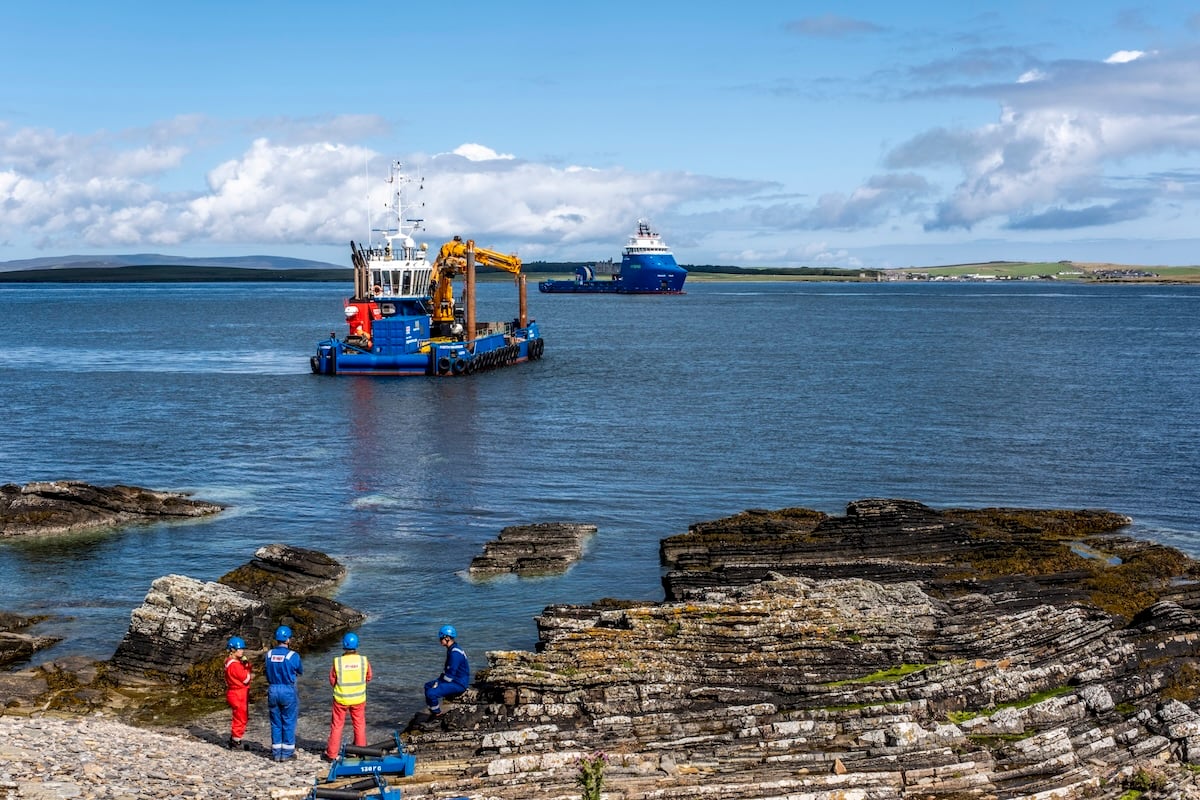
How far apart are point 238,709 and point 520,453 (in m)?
27.3

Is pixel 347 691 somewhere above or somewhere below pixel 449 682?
above

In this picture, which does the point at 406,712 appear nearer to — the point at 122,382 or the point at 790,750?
the point at 790,750

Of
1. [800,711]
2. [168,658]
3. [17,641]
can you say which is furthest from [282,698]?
[17,641]

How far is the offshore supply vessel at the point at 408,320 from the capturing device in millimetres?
67062

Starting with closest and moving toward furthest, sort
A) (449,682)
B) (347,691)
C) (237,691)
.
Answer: (347,691)
(237,691)
(449,682)

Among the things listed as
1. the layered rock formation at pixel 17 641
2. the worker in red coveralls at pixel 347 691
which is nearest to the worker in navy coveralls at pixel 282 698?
the worker in red coveralls at pixel 347 691

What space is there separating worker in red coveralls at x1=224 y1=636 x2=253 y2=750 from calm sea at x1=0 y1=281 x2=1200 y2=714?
110 inches

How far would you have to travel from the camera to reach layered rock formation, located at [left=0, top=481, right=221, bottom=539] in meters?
28.7

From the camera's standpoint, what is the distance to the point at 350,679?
1437 cm

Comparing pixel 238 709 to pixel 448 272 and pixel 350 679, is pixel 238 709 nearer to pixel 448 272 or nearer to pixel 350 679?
pixel 350 679

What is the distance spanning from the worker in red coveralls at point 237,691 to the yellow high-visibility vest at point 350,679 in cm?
150

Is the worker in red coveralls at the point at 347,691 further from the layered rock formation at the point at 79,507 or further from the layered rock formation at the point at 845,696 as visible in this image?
the layered rock formation at the point at 79,507

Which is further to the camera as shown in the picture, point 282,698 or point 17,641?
point 17,641

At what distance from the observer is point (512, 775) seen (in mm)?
13242
